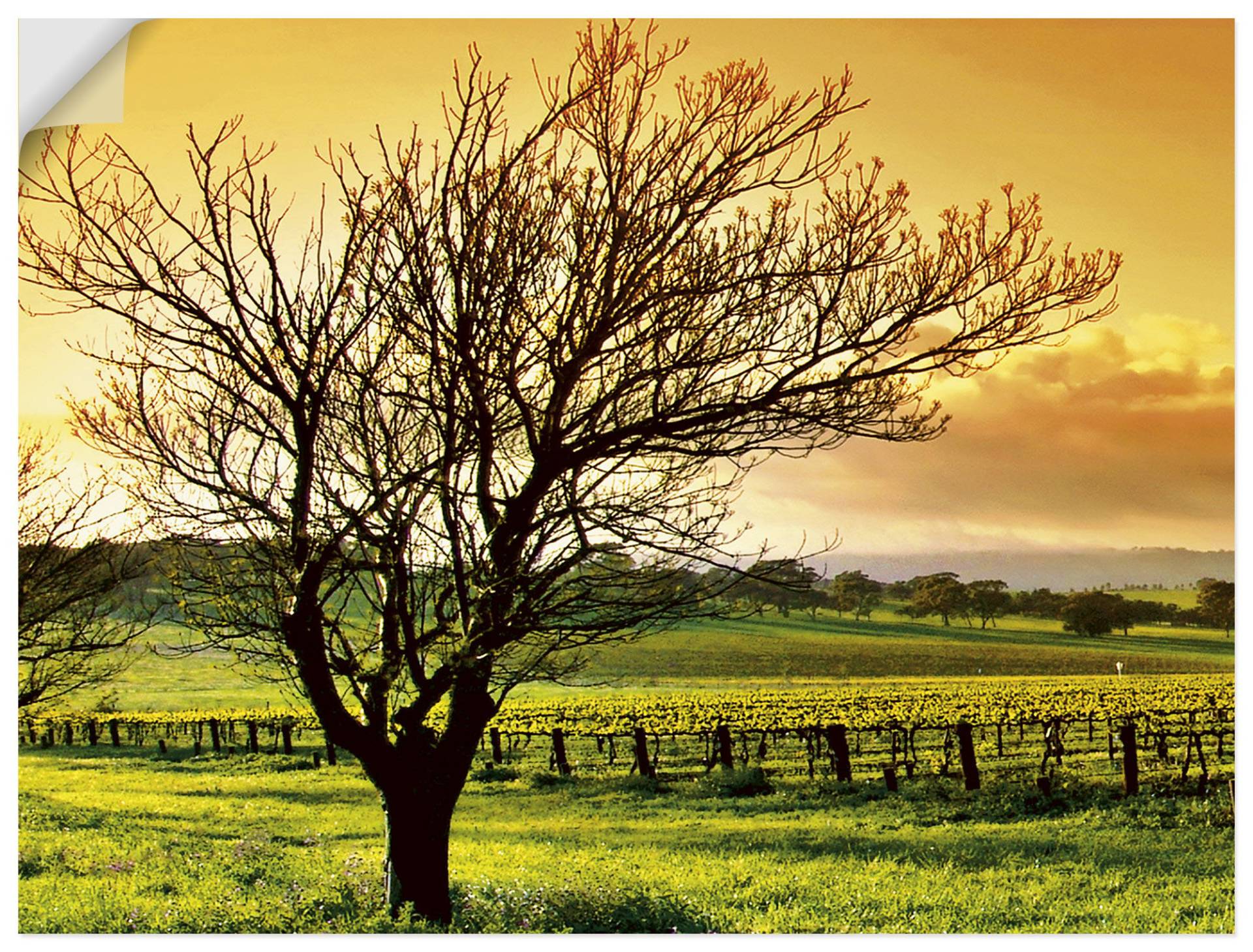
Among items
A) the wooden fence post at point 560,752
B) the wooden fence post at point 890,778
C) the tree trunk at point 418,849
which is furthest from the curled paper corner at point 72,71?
the wooden fence post at point 890,778

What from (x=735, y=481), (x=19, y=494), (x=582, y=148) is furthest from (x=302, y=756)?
(x=582, y=148)

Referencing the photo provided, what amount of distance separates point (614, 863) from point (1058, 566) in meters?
2.37

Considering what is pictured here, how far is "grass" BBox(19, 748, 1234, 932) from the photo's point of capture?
4152mm

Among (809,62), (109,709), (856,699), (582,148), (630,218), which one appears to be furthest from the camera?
(856,699)

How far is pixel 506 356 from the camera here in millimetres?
3564

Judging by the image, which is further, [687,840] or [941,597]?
[687,840]

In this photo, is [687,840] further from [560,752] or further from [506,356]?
[506,356]

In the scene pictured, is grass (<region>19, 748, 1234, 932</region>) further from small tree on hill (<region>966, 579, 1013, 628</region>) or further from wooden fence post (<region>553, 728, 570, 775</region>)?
small tree on hill (<region>966, 579, 1013, 628</region>)

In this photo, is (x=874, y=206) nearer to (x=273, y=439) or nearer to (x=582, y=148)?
(x=582, y=148)

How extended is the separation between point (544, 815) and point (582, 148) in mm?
3318

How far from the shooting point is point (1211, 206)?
4441mm

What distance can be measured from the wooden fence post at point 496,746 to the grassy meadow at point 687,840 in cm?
14

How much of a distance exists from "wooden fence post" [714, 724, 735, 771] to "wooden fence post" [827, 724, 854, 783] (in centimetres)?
65

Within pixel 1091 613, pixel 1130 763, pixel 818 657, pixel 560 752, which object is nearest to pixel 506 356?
pixel 818 657
